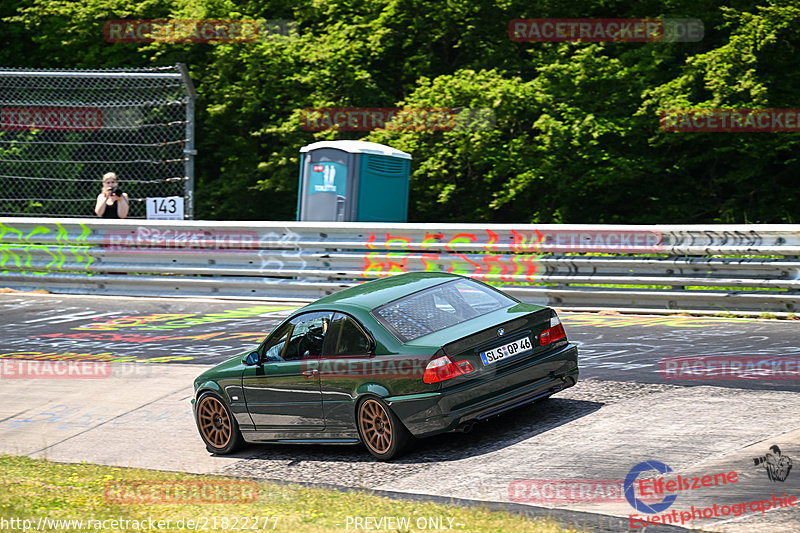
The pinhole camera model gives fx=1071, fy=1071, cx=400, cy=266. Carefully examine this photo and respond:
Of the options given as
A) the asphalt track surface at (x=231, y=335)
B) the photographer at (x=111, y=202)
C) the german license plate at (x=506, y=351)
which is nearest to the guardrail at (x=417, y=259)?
the asphalt track surface at (x=231, y=335)

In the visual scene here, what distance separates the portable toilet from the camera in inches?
636

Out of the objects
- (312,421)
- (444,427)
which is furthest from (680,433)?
(312,421)

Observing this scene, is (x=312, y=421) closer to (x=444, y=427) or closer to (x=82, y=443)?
(x=444, y=427)

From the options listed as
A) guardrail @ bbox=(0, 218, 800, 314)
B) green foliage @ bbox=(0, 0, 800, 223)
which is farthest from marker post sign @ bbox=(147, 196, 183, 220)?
green foliage @ bbox=(0, 0, 800, 223)

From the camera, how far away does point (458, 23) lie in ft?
75.2

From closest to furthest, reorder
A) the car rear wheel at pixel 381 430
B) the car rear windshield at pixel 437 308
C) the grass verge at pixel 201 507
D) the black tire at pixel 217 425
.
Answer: the grass verge at pixel 201 507 → the car rear wheel at pixel 381 430 → the car rear windshield at pixel 437 308 → the black tire at pixel 217 425

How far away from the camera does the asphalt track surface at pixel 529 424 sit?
6.73 m

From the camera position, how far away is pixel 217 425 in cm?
895

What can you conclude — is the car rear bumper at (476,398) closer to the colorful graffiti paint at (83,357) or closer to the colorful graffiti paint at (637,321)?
the colorful graffiti paint at (637,321)

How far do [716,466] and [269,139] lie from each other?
17494 mm

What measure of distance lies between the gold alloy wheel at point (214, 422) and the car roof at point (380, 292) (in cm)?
120

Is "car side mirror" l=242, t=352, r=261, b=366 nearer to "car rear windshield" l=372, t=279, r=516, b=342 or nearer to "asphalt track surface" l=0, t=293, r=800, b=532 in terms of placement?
"asphalt track surface" l=0, t=293, r=800, b=532

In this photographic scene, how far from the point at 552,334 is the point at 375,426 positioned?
1.58 m

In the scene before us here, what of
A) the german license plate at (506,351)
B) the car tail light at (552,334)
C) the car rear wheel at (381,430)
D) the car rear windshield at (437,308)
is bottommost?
the car rear wheel at (381,430)
